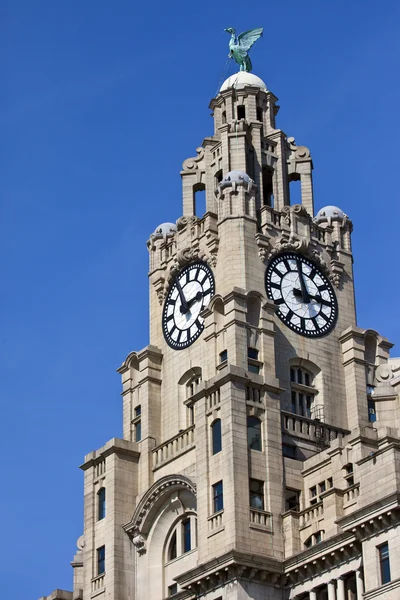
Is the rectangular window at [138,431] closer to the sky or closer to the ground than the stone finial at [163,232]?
closer to the ground

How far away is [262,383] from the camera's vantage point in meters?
69.0

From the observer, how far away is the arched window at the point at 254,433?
222ft

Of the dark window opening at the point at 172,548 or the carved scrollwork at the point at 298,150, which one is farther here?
the carved scrollwork at the point at 298,150

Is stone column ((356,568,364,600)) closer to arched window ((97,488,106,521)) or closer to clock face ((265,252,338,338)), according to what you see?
clock face ((265,252,338,338))

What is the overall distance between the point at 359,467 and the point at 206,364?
42.5 feet

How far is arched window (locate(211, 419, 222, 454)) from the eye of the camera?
67.7 m

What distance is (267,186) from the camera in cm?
8169

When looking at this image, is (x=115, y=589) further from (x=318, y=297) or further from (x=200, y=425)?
(x=318, y=297)

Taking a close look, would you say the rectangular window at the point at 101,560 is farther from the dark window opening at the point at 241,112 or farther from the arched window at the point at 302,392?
the dark window opening at the point at 241,112

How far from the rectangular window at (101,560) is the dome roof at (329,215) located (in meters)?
19.8

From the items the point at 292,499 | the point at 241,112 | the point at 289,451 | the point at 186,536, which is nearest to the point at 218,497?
the point at 292,499

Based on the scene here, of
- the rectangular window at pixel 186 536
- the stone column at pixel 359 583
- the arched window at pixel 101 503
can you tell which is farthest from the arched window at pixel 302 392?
the stone column at pixel 359 583

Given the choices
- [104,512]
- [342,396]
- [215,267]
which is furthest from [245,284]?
[104,512]

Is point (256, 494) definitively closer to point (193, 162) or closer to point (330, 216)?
point (330, 216)
